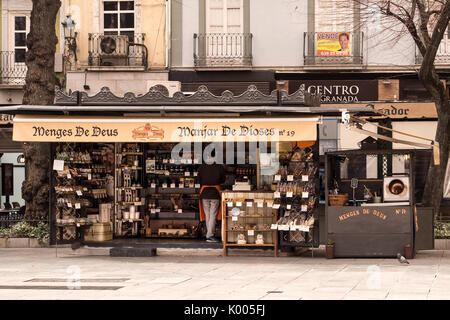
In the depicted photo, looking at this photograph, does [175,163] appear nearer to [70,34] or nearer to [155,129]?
[155,129]

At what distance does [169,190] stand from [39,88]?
4.21 meters

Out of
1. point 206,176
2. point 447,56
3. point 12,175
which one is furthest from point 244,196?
point 12,175

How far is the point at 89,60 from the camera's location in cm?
2709

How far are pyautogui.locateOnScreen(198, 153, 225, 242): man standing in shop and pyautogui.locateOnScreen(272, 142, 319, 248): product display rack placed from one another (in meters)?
1.39

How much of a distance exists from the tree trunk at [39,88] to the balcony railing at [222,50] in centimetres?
756

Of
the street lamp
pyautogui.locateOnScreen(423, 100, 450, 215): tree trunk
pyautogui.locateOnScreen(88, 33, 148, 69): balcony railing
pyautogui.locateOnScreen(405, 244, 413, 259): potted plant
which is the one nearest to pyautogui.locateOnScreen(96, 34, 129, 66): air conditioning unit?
pyautogui.locateOnScreen(88, 33, 148, 69): balcony railing

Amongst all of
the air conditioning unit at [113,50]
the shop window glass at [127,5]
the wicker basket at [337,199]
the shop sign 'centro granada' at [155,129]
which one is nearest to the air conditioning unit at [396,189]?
the wicker basket at [337,199]

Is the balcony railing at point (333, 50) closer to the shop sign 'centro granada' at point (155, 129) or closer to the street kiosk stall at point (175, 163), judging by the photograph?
the street kiosk stall at point (175, 163)

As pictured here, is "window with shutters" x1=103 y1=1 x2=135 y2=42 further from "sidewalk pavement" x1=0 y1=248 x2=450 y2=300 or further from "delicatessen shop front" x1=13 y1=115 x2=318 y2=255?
"sidewalk pavement" x1=0 y1=248 x2=450 y2=300

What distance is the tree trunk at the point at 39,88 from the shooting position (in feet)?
64.3

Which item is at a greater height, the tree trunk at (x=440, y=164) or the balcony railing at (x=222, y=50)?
the balcony railing at (x=222, y=50)

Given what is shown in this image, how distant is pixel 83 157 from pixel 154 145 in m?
1.73

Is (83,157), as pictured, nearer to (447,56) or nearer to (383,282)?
(383,282)

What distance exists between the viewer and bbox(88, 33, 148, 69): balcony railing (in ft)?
88.4
